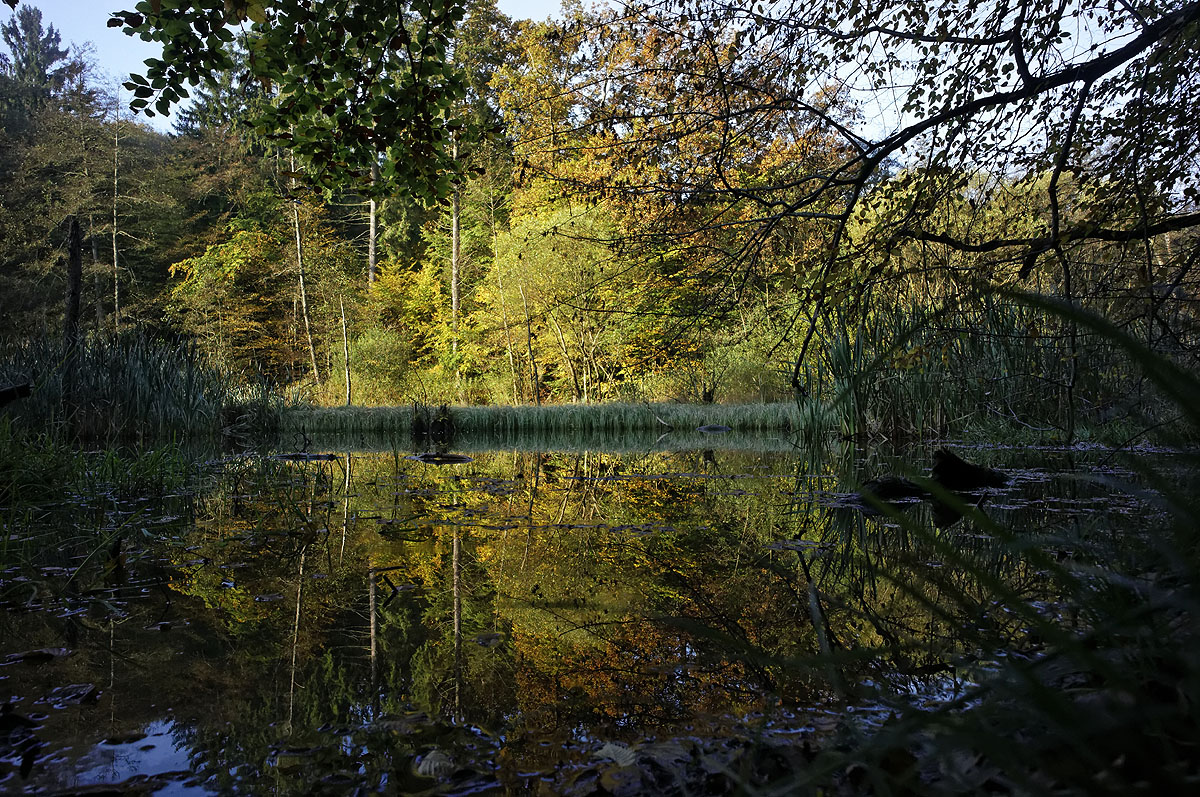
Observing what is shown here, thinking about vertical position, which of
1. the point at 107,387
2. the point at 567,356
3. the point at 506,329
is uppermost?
the point at 506,329

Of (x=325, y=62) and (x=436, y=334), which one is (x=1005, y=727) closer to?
(x=325, y=62)

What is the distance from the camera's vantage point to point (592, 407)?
46.8ft

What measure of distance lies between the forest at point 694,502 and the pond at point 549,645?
1 centimetres

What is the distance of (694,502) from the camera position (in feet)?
13.9

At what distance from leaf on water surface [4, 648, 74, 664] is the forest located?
0.6 inches

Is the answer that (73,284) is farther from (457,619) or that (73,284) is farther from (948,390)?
(948,390)

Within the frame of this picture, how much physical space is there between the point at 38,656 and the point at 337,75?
310 centimetres

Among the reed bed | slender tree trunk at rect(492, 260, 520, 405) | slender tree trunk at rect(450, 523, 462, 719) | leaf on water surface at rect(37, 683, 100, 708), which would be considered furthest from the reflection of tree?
slender tree trunk at rect(492, 260, 520, 405)

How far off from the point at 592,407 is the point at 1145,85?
11.8 m

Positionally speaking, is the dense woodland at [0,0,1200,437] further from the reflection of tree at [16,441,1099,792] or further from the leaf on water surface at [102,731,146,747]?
the leaf on water surface at [102,731,146,747]

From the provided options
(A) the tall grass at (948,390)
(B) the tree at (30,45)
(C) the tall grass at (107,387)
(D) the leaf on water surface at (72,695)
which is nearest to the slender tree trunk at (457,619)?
(D) the leaf on water surface at (72,695)

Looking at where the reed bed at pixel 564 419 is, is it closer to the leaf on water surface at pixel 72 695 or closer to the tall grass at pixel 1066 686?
the tall grass at pixel 1066 686

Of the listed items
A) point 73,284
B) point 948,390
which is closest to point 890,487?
point 948,390

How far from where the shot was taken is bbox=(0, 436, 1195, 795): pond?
1.04m
